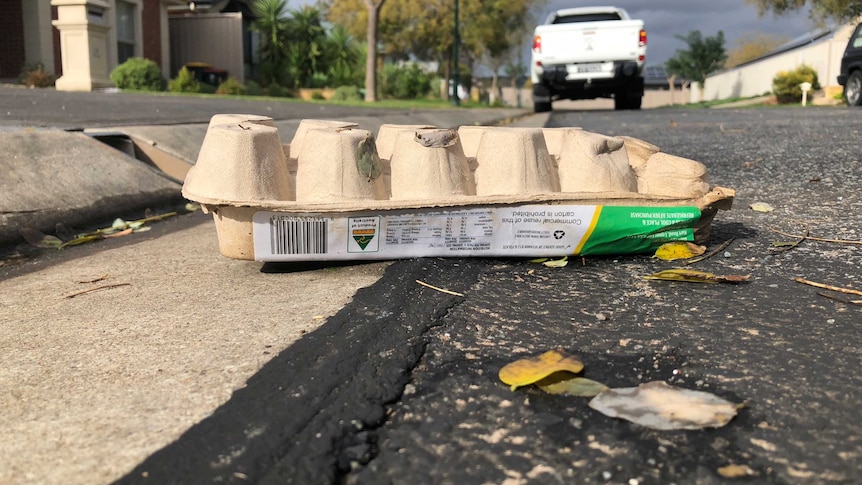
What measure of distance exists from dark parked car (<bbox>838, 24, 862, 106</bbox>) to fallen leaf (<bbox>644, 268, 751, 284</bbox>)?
16.0 m

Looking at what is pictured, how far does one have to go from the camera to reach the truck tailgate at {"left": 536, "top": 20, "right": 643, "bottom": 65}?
1317 centimetres

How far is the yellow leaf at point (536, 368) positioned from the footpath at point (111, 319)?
1.52 ft

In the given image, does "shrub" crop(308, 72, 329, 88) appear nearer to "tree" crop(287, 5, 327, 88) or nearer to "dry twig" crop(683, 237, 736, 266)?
"tree" crop(287, 5, 327, 88)

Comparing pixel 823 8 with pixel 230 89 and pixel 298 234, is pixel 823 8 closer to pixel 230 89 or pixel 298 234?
pixel 230 89

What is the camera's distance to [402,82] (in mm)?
30609

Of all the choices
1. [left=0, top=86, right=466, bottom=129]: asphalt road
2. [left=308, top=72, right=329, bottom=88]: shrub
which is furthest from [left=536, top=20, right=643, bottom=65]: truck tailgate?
[left=308, top=72, right=329, bottom=88]: shrub

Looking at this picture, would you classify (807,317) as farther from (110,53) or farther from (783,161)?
(110,53)

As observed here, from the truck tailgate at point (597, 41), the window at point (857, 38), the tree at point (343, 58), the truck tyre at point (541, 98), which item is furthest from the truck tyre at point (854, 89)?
the tree at point (343, 58)

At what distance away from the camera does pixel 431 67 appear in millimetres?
51312

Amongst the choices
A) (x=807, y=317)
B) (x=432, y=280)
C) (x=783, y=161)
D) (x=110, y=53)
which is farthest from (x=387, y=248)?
(x=110, y=53)

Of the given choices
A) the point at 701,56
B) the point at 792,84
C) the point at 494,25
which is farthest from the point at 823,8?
the point at 701,56

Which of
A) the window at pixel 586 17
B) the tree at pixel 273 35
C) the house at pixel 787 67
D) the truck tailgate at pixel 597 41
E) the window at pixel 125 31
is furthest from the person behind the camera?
the tree at pixel 273 35

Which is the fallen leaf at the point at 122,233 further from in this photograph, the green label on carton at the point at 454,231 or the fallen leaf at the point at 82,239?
the green label on carton at the point at 454,231

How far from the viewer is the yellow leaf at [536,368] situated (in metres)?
1.25
